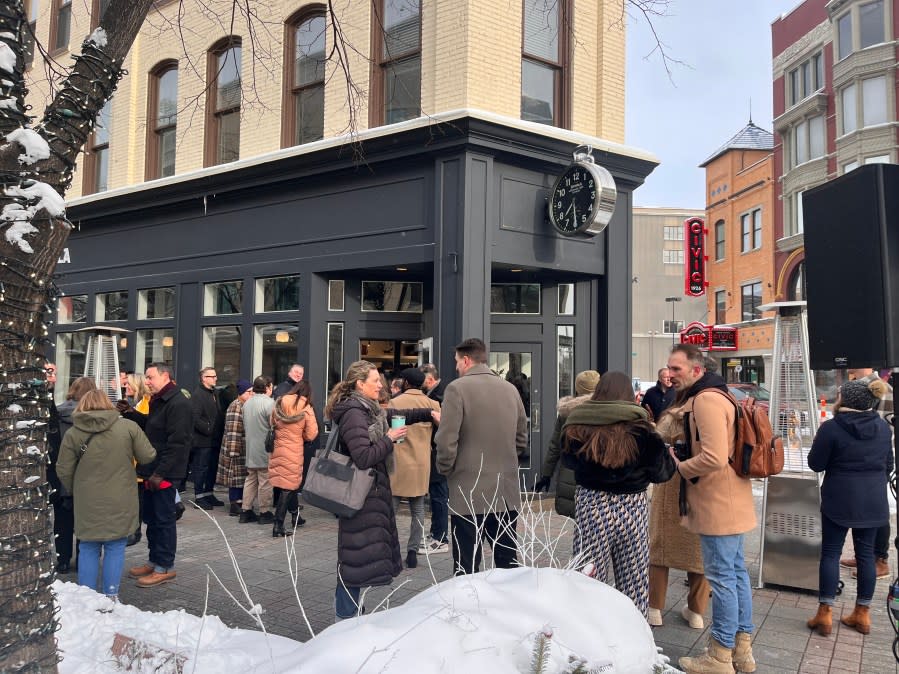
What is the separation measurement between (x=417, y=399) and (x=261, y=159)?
607cm

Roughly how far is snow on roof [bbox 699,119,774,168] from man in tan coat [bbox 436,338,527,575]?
3846 centimetres

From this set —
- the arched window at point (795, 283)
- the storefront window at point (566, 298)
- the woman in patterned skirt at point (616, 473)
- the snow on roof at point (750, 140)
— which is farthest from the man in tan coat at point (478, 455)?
the snow on roof at point (750, 140)

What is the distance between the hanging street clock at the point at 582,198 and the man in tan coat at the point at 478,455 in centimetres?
481

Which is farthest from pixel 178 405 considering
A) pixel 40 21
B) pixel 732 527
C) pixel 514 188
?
pixel 40 21

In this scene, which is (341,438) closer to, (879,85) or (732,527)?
(732,527)

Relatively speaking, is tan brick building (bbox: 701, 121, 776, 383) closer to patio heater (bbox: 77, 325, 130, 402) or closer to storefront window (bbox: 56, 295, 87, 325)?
storefront window (bbox: 56, 295, 87, 325)

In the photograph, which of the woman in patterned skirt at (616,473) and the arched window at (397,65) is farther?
the arched window at (397,65)

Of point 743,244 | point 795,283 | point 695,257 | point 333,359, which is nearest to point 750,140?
point 743,244

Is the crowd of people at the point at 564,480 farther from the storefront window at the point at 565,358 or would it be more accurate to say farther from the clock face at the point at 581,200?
the storefront window at the point at 565,358

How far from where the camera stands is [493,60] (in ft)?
32.0

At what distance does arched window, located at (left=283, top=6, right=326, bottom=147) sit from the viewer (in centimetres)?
1127

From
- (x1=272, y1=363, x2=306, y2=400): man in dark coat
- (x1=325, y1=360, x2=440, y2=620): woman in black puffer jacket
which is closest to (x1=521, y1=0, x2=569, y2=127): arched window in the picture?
(x1=272, y1=363, x2=306, y2=400): man in dark coat

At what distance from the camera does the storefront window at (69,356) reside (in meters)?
14.8

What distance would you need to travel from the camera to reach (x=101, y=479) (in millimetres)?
5242
